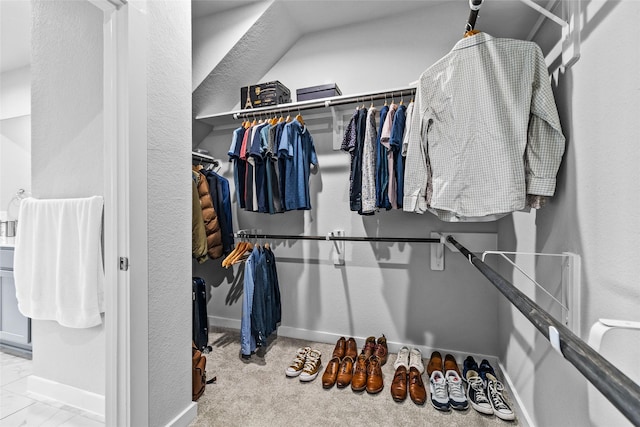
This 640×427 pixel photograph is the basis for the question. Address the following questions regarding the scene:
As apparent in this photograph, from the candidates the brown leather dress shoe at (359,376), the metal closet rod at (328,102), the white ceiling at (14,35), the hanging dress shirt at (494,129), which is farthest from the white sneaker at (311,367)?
the white ceiling at (14,35)

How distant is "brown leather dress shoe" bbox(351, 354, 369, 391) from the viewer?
1.71 metres

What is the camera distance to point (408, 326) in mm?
2213

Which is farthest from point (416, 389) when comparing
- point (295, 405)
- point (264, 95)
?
point (264, 95)

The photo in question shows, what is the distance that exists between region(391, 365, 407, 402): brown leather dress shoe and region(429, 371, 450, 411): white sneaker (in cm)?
15

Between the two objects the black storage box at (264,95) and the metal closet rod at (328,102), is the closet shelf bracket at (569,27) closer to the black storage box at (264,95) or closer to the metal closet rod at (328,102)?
the metal closet rod at (328,102)

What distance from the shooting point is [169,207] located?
136 cm

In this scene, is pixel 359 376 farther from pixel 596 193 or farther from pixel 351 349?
pixel 596 193

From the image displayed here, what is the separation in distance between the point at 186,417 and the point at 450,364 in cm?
159

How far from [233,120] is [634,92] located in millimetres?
2496

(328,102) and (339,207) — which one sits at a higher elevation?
(328,102)

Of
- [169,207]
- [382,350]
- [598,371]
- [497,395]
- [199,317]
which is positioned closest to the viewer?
[598,371]

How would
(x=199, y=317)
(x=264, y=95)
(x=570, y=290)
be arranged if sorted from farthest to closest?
(x=264, y=95), (x=199, y=317), (x=570, y=290)

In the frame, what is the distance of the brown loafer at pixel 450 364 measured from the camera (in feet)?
6.07

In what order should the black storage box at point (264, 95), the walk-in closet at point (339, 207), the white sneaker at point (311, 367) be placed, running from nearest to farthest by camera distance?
1. the walk-in closet at point (339, 207)
2. the white sneaker at point (311, 367)
3. the black storage box at point (264, 95)
